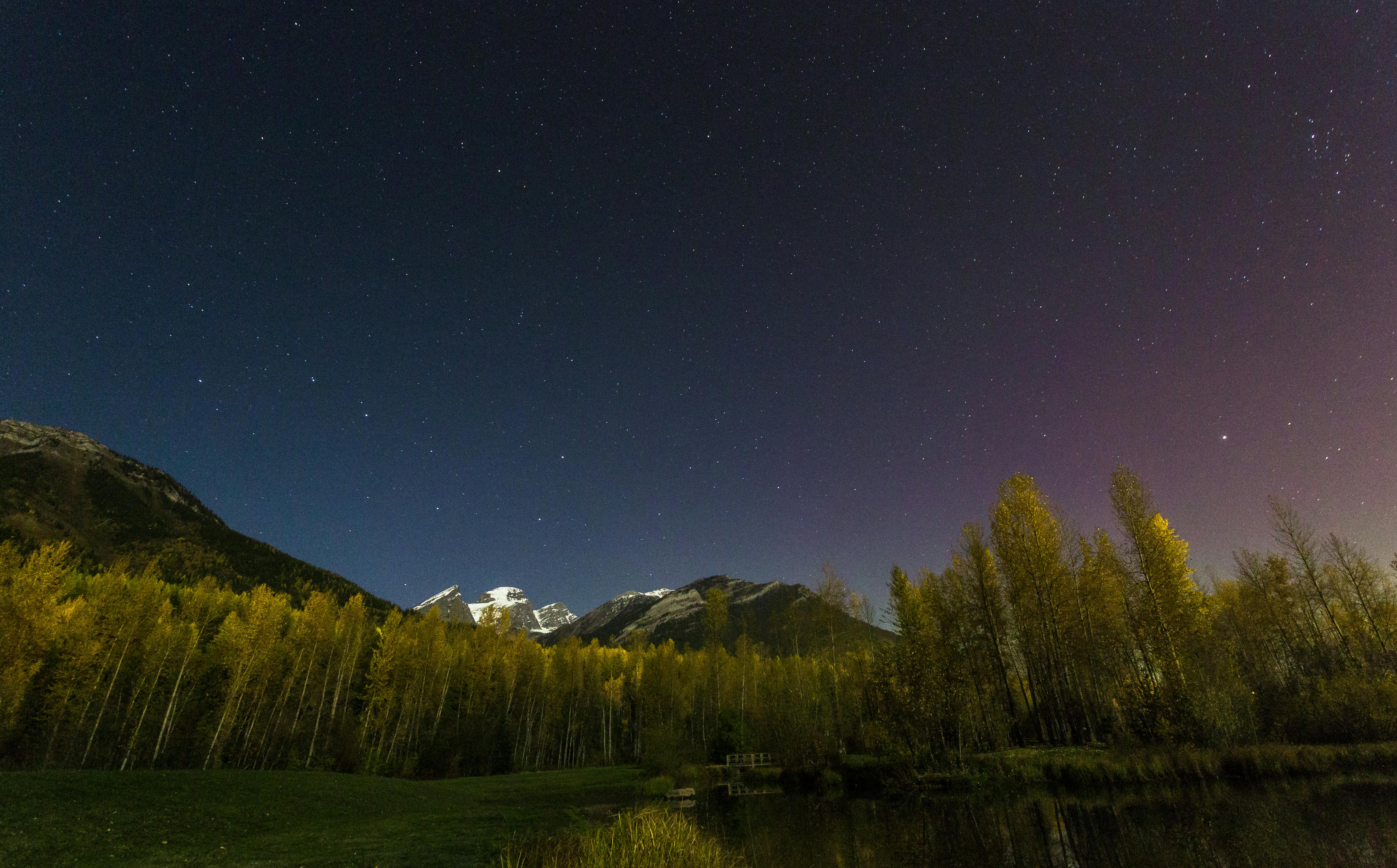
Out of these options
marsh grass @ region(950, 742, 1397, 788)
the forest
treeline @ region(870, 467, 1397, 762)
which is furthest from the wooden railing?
marsh grass @ region(950, 742, 1397, 788)

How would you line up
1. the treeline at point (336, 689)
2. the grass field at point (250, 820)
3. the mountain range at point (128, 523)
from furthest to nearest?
the mountain range at point (128, 523) < the treeline at point (336, 689) < the grass field at point (250, 820)

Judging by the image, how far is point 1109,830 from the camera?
17.3 meters

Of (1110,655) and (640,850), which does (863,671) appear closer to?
(1110,655)

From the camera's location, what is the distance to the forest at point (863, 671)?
98.8ft

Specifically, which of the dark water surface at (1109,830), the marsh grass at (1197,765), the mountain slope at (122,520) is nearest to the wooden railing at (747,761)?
the dark water surface at (1109,830)

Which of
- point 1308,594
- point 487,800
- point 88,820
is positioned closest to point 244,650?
point 487,800

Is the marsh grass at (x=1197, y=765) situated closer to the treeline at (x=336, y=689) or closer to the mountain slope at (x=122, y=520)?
the treeline at (x=336, y=689)

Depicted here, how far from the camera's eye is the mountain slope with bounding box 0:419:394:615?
115562mm

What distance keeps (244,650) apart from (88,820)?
26.0 m

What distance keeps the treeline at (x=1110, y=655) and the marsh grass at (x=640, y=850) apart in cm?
2316

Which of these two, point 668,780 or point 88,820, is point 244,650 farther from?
point 668,780

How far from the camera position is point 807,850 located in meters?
18.7

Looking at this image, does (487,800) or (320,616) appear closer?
(487,800)

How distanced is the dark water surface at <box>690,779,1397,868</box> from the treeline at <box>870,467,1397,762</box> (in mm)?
5726
